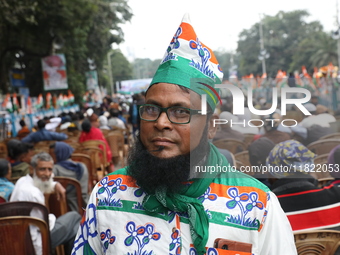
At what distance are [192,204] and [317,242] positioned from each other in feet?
3.63

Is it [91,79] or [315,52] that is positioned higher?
[315,52]

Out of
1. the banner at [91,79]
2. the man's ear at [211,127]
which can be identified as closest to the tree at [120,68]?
the banner at [91,79]

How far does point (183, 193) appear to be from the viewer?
57.4 inches

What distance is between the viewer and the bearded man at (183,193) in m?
1.41

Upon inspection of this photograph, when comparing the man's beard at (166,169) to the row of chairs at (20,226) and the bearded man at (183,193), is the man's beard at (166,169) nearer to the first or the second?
the bearded man at (183,193)

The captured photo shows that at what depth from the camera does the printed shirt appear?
4.61 ft

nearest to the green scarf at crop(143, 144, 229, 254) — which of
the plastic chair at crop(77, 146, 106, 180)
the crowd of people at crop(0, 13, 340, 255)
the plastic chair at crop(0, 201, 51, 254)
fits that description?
the crowd of people at crop(0, 13, 340, 255)

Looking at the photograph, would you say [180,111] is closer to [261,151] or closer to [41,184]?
[261,151]

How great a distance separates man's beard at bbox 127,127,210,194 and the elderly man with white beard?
2177mm

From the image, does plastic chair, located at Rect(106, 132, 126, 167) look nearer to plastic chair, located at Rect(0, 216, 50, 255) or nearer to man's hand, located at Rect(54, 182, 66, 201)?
man's hand, located at Rect(54, 182, 66, 201)

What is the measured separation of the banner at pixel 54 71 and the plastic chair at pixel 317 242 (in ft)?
60.5

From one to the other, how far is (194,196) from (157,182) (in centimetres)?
14

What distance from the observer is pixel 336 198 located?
2531 millimetres

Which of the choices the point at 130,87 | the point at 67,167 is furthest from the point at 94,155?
the point at 130,87
